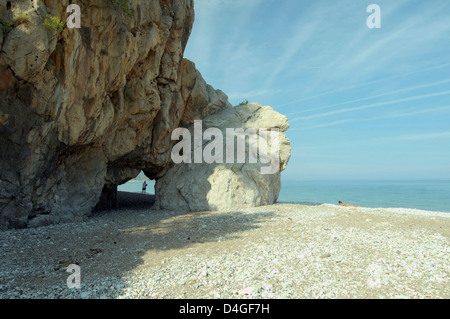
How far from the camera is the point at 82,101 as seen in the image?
42.9ft

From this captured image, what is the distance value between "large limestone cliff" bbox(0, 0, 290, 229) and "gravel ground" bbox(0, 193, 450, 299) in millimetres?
2467

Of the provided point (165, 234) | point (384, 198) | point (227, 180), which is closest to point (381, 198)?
point (384, 198)

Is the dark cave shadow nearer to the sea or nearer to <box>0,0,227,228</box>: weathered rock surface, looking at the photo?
<box>0,0,227,228</box>: weathered rock surface

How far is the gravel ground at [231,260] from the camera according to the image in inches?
234

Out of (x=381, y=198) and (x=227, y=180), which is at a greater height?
(x=227, y=180)

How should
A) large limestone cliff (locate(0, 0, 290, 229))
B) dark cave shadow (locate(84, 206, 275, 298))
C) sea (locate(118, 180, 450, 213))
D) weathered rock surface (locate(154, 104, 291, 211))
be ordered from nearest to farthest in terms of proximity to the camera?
dark cave shadow (locate(84, 206, 275, 298)), large limestone cliff (locate(0, 0, 290, 229)), weathered rock surface (locate(154, 104, 291, 211)), sea (locate(118, 180, 450, 213))

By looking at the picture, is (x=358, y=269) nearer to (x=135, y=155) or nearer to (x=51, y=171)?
(x=51, y=171)

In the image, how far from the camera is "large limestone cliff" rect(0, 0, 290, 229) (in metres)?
10.6

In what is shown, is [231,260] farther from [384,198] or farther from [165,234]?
[384,198]

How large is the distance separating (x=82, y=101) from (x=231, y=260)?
414 inches

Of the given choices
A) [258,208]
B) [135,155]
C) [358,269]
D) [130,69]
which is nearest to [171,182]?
[135,155]

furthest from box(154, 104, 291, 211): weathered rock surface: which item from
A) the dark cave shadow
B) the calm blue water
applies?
the calm blue water

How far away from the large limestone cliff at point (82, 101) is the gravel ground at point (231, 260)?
247 centimetres
